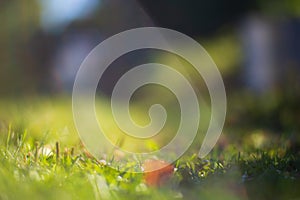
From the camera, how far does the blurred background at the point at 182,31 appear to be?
639 cm

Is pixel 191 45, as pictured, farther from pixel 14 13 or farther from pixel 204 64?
pixel 14 13

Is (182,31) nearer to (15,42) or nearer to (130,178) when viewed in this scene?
(15,42)

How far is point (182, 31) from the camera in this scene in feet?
36.3

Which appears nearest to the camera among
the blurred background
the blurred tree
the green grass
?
the green grass

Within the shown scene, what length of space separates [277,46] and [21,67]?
4.19 m

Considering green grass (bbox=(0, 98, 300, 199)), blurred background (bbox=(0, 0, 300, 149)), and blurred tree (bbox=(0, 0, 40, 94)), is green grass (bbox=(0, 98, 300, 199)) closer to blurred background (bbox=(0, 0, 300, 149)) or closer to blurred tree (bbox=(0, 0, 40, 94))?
blurred background (bbox=(0, 0, 300, 149))

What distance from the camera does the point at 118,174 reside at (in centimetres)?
159

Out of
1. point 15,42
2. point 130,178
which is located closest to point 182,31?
point 15,42

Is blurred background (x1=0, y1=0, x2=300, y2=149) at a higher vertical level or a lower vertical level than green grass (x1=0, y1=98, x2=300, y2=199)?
higher

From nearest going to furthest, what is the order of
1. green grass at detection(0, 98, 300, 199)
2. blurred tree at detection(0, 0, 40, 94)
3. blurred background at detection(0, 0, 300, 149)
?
green grass at detection(0, 98, 300, 199), blurred background at detection(0, 0, 300, 149), blurred tree at detection(0, 0, 40, 94)

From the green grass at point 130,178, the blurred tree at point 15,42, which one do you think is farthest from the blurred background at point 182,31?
the green grass at point 130,178

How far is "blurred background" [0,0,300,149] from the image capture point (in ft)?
21.0

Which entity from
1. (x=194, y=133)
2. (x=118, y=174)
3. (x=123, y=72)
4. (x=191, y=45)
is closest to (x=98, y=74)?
(x=123, y=72)

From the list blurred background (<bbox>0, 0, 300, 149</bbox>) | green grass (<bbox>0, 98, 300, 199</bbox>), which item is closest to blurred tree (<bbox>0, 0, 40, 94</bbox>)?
blurred background (<bbox>0, 0, 300, 149</bbox>)
